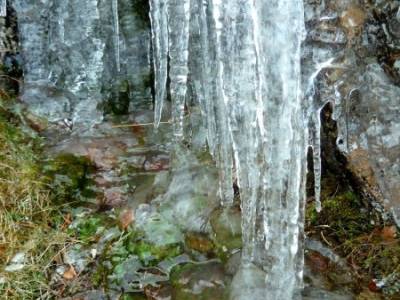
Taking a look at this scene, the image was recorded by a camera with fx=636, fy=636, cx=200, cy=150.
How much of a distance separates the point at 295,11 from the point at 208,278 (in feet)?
4.36

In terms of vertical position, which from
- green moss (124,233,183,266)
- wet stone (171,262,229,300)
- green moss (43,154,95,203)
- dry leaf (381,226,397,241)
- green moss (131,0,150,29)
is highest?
green moss (131,0,150,29)

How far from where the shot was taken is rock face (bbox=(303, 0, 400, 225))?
2984 millimetres

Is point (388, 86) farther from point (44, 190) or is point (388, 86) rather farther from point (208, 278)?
point (44, 190)

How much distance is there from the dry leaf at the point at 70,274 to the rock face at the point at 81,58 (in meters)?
1.04

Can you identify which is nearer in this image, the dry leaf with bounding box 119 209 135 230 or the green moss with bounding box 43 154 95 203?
the dry leaf with bounding box 119 209 135 230

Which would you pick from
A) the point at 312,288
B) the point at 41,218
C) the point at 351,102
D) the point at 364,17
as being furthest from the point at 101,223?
the point at 364,17

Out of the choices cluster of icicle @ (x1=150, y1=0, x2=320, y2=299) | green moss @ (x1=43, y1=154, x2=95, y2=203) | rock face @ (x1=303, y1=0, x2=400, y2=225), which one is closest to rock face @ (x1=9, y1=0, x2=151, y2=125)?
green moss @ (x1=43, y1=154, x2=95, y2=203)

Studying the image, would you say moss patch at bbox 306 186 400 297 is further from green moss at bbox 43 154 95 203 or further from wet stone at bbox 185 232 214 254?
green moss at bbox 43 154 95 203

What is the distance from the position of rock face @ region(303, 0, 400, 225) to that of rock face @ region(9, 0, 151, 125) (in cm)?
138

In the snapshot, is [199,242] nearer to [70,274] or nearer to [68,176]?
[70,274]

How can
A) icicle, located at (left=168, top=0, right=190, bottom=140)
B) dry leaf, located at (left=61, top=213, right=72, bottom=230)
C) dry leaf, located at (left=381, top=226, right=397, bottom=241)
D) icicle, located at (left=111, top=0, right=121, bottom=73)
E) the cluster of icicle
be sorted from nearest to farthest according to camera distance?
the cluster of icicle
icicle, located at (left=168, top=0, right=190, bottom=140)
dry leaf, located at (left=381, top=226, right=397, bottom=241)
dry leaf, located at (left=61, top=213, right=72, bottom=230)
icicle, located at (left=111, top=0, right=121, bottom=73)

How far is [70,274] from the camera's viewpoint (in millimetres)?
3246

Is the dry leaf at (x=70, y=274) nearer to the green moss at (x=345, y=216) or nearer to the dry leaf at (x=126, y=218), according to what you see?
the dry leaf at (x=126, y=218)

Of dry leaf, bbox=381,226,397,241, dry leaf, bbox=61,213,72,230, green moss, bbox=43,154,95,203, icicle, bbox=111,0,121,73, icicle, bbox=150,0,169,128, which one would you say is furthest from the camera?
icicle, bbox=111,0,121,73
